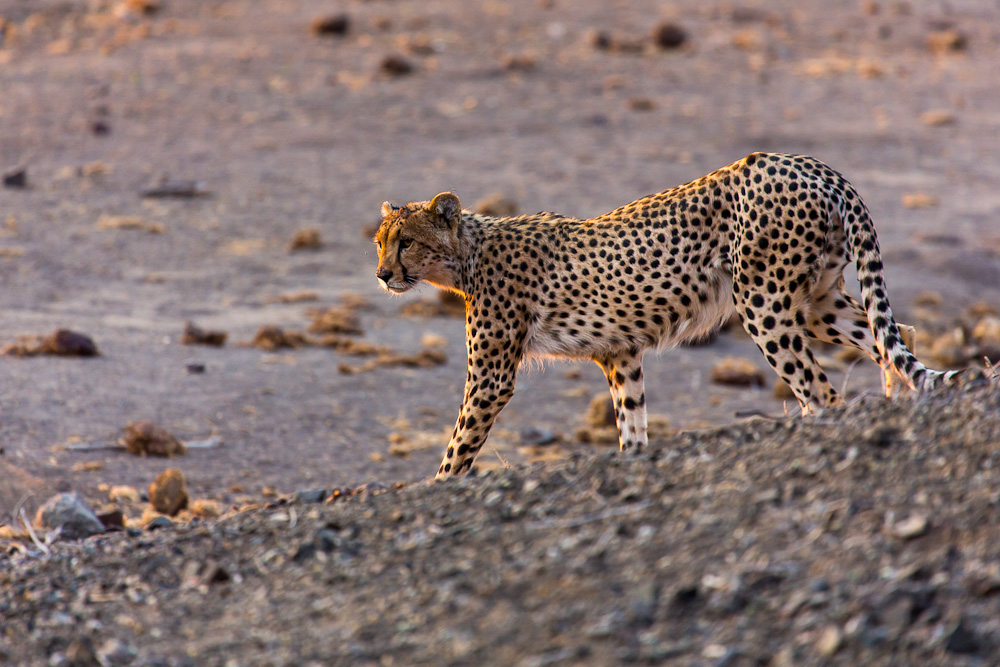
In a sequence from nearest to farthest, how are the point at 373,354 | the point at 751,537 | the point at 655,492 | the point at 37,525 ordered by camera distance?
1. the point at 751,537
2. the point at 655,492
3. the point at 37,525
4. the point at 373,354

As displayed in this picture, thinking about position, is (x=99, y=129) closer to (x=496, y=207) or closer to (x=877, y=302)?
(x=496, y=207)

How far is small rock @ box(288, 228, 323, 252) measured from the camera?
1306 cm

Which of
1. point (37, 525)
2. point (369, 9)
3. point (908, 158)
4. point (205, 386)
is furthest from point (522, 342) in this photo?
point (369, 9)

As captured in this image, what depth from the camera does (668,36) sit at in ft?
66.6

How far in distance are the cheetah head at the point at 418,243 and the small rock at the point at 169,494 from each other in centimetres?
175

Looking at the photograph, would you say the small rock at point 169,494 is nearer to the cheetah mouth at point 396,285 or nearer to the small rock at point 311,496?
the cheetah mouth at point 396,285

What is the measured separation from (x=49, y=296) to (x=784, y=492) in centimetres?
875

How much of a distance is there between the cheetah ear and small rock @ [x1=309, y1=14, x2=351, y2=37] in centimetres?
1404

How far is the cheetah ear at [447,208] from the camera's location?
6.71m

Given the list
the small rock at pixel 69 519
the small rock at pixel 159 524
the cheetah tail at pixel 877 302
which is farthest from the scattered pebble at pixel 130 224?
the cheetah tail at pixel 877 302

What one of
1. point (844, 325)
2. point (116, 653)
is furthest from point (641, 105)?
point (116, 653)

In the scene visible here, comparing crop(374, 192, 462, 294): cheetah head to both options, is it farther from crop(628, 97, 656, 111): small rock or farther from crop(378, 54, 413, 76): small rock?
crop(378, 54, 413, 76): small rock

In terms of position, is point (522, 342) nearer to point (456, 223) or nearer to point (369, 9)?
point (456, 223)

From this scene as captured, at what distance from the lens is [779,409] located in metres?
9.77
